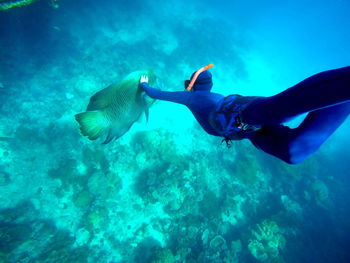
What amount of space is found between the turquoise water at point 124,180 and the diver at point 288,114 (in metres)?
5.49

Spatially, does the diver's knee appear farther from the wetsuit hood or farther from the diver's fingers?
the diver's fingers

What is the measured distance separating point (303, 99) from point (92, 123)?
1642 millimetres

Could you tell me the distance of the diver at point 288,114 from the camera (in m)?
1.28

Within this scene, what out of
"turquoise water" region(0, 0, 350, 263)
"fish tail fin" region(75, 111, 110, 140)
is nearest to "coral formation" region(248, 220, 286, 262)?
"turquoise water" region(0, 0, 350, 263)

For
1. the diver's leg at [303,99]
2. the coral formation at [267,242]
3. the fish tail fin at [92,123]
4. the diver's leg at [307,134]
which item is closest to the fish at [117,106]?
the fish tail fin at [92,123]

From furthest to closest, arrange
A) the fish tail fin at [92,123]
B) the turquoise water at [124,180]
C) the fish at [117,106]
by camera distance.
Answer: the turquoise water at [124,180]
the fish at [117,106]
the fish tail fin at [92,123]

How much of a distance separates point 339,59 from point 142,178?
5947 centimetres

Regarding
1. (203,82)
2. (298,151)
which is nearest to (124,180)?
(203,82)

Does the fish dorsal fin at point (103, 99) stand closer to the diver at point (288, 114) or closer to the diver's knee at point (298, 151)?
the diver at point (288, 114)

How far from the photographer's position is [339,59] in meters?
45.7

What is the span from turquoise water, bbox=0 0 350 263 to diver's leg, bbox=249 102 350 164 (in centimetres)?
569

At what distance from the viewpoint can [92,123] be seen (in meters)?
1.55

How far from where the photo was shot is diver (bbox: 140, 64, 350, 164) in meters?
1.28

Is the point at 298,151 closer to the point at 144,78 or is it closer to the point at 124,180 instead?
the point at 144,78
